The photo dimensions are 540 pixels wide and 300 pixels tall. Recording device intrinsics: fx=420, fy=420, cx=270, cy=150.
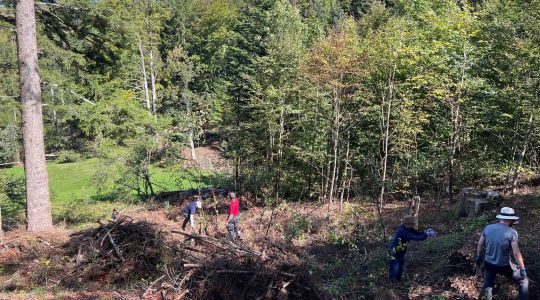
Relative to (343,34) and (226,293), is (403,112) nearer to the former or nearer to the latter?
(343,34)

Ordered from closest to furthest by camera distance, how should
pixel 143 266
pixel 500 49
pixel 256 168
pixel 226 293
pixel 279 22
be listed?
pixel 226 293 → pixel 143 266 → pixel 500 49 → pixel 256 168 → pixel 279 22

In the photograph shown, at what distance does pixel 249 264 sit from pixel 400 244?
8.80 ft

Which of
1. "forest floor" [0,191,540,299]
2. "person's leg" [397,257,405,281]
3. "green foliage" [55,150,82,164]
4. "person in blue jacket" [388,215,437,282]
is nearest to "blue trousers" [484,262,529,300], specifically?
"forest floor" [0,191,540,299]

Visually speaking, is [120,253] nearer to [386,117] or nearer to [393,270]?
[393,270]

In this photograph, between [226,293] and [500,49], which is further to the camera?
[500,49]

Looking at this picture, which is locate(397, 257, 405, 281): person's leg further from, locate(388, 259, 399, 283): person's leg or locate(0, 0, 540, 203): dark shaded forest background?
locate(0, 0, 540, 203): dark shaded forest background

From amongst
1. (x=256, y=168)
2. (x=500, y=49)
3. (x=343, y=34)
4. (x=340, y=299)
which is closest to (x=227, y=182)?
(x=256, y=168)

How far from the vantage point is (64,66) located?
42.1ft

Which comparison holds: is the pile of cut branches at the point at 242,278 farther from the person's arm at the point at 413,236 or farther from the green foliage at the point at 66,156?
the green foliage at the point at 66,156

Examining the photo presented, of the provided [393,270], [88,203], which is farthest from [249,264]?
[88,203]

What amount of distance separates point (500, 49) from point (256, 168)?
10640 millimetres

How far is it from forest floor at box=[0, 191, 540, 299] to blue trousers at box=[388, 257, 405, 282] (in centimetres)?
15

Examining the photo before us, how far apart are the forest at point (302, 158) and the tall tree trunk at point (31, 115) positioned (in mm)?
53

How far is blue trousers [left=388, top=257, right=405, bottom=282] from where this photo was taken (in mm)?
7370
